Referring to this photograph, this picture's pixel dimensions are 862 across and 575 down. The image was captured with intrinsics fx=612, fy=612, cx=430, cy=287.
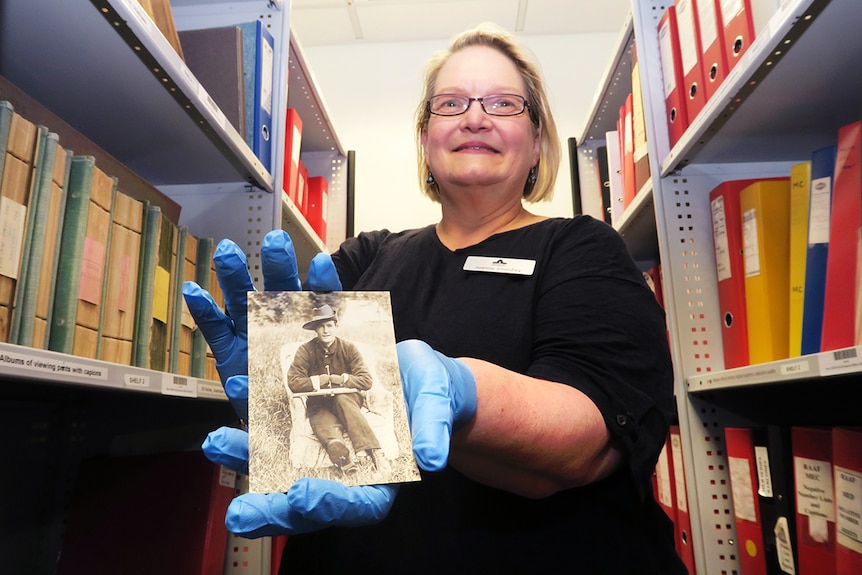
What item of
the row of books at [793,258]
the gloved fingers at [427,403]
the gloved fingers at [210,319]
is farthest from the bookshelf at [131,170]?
the row of books at [793,258]

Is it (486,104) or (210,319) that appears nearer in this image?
(210,319)

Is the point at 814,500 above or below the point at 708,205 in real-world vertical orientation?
below

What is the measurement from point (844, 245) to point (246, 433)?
970 millimetres

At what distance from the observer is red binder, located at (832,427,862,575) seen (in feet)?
3.05

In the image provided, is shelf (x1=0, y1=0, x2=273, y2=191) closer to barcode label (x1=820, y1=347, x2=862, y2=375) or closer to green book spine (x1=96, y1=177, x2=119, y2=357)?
green book spine (x1=96, y1=177, x2=119, y2=357)

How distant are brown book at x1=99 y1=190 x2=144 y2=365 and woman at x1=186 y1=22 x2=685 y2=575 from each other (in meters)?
0.38

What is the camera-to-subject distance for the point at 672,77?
1.57m

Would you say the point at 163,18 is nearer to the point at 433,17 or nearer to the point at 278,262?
the point at 278,262

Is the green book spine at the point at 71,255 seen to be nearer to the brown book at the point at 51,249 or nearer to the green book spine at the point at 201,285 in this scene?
the brown book at the point at 51,249

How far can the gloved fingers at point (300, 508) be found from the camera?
525 millimetres

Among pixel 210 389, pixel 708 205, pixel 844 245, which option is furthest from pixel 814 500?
pixel 210 389

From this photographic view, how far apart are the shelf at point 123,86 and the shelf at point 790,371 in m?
1.15

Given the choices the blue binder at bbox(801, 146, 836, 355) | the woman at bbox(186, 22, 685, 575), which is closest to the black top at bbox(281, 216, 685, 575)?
the woman at bbox(186, 22, 685, 575)

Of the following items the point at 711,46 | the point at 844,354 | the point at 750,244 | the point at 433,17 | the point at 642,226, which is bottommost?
the point at 844,354
